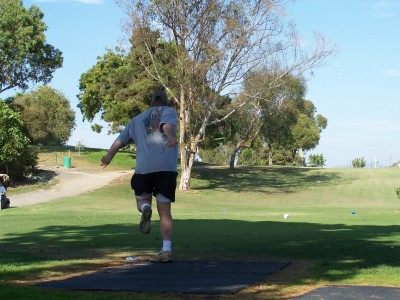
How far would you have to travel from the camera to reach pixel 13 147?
40.3 meters

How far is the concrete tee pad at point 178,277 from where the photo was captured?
639 centimetres

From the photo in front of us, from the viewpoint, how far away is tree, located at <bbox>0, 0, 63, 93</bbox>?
2153 inches

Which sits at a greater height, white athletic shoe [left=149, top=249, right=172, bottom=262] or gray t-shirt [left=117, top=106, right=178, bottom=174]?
gray t-shirt [left=117, top=106, right=178, bottom=174]

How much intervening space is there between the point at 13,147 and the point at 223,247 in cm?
3217

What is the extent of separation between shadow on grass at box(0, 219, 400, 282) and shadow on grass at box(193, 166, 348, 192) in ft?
112

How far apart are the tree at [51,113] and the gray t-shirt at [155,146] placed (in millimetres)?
62236

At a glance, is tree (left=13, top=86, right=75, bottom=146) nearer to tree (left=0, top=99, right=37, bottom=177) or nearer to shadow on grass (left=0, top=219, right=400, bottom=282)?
tree (left=0, top=99, right=37, bottom=177)

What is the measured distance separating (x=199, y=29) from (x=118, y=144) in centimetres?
3147

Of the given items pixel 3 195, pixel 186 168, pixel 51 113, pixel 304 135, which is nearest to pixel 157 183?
pixel 3 195

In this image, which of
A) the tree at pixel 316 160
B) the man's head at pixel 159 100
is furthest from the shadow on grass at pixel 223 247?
the tree at pixel 316 160

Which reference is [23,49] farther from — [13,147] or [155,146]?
[155,146]

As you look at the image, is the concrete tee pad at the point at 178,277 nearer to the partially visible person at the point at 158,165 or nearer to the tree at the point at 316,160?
the partially visible person at the point at 158,165

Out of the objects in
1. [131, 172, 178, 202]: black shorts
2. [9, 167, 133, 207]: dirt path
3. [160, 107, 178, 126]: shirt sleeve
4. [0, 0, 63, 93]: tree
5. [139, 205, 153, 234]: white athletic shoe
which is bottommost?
[9, 167, 133, 207]: dirt path

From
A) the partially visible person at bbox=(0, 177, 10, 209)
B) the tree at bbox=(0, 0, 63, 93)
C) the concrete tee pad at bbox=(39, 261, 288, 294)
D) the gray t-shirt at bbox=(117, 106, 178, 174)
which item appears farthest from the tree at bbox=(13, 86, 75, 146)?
the concrete tee pad at bbox=(39, 261, 288, 294)
